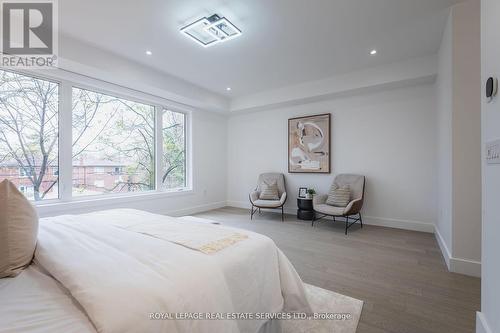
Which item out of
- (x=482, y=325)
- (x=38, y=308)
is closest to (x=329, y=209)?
(x=482, y=325)

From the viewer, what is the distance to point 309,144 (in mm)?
4699

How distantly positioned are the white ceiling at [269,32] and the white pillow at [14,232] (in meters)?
2.19

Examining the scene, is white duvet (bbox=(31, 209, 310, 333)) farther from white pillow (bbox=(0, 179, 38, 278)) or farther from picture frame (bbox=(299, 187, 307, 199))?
picture frame (bbox=(299, 187, 307, 199))

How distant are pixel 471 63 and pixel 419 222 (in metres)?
2.54

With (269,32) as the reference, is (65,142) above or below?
below

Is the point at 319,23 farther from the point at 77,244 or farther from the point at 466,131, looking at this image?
the point at 77,244

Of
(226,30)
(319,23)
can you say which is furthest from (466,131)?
(226,30)

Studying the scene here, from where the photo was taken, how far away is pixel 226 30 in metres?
2.61

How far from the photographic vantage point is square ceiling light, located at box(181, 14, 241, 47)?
245cm

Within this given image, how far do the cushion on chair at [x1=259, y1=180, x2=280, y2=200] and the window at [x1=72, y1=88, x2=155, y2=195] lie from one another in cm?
234

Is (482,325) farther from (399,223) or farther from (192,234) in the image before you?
(399,223)

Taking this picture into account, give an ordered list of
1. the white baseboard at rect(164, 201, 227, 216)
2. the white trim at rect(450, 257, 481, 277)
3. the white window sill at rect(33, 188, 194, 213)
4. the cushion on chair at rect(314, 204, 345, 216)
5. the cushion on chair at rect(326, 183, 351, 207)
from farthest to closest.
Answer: the white baseboard at rect(164, 201, 227, 216)
the cushion on chair at rect(326, 183, 351, 207)
the cushion on chair at rect(314, 204, 345, 216)
the white window sill at rect(33, 188, 194, 213)
the white trim at rect(450, 257, 481, 277)

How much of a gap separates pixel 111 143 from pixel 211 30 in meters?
2.65

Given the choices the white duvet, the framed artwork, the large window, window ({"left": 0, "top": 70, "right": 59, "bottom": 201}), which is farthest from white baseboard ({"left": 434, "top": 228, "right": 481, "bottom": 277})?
window ({"left": 0, "top": 70, "right": 59, "bottom": 201})
